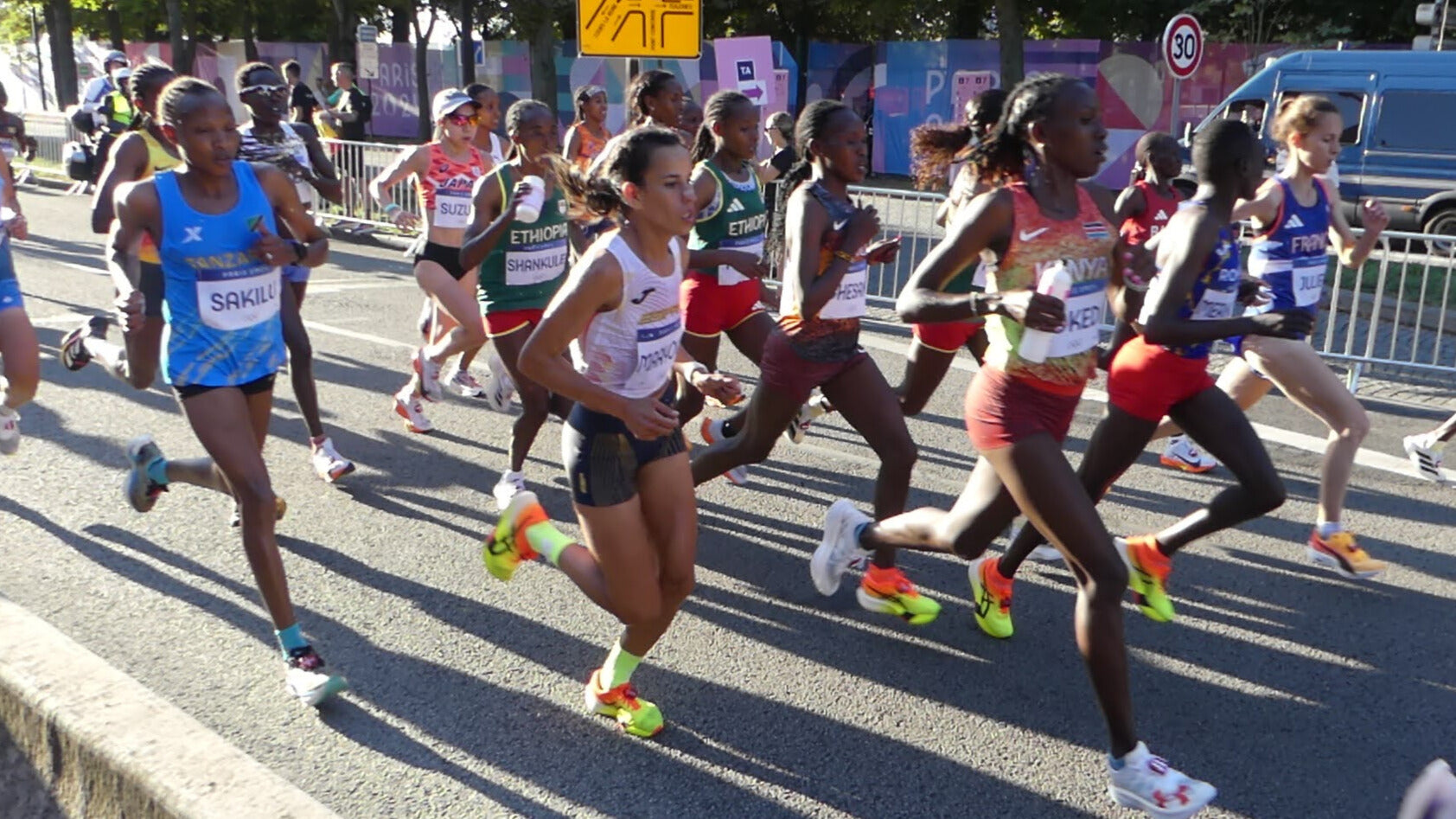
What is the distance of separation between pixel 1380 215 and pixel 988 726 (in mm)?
3129

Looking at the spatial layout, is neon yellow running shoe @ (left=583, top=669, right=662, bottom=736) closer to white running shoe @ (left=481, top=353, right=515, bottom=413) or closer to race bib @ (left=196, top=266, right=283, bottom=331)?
race bib @ (left=196, top=266, right=283, bottom=331)

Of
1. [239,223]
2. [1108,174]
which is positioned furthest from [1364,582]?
[1108,174]

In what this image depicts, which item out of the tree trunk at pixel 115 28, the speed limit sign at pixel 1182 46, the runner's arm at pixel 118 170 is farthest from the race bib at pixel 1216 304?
the tree trunk at pixel 115 28

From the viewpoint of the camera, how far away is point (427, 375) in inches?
287

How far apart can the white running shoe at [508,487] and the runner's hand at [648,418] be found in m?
2.66

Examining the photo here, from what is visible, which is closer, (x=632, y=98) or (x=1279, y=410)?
(x=632, y=98)

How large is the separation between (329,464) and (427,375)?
3.39 feet

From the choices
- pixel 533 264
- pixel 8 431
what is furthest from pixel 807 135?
pixel 8 431

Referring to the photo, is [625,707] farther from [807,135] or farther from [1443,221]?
[1443,221]

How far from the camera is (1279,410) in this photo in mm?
8211

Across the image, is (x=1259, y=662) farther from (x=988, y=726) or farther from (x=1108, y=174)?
(x=1108, y=174)

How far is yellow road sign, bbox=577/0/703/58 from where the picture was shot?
35.7 ft

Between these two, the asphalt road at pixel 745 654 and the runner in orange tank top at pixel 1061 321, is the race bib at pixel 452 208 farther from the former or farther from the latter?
the runner in orange tank top at pixel 1061 321

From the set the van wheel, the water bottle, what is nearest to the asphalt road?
the water bottle
